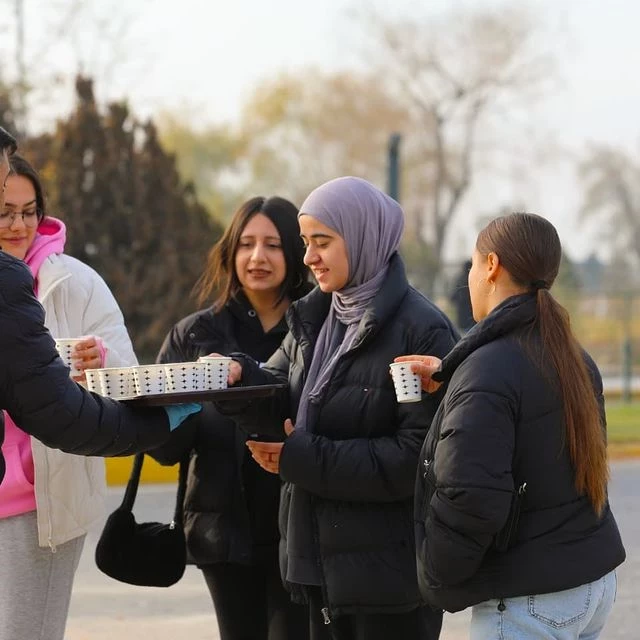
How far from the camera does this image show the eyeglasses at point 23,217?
4.15 meters

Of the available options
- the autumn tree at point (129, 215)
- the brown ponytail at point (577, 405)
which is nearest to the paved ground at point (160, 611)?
the brown ponytail at point (577, 405)

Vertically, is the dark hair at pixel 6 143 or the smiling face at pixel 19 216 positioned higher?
the dark hair at pixel 6 143

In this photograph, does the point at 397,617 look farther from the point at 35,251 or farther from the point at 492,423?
the point at 35,251

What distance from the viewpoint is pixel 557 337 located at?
3.32m

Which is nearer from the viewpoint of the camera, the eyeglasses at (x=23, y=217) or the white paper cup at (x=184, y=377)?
the white paper cup at (x=184, y=377)

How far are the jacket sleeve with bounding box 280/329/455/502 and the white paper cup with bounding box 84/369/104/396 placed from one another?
1.89 ft

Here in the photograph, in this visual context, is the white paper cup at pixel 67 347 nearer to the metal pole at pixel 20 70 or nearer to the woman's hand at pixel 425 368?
the woman's hand at pixel 425 368

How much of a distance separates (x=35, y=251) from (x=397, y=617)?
1660 millimetres

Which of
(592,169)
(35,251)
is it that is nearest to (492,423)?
(35,251)

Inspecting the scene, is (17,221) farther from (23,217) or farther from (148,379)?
(148,379)

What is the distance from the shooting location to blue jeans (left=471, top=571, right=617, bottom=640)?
Result: 3.25 meters

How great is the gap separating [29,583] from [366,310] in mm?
1286

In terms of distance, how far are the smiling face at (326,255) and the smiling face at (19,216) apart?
91 cm

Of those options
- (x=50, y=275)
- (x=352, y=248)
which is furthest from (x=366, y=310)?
(x=50, y=275)
